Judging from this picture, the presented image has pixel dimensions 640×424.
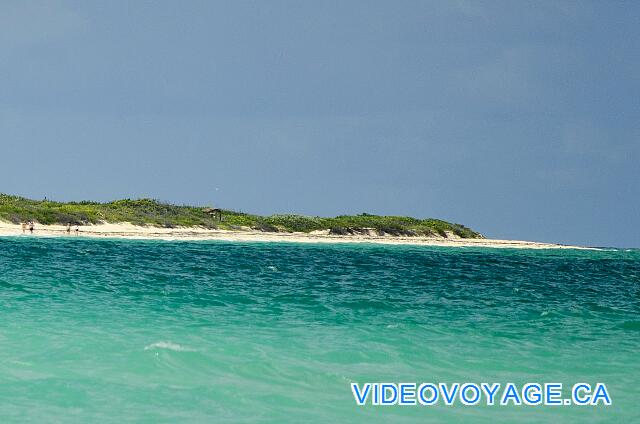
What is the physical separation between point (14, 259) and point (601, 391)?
34674 millimetres

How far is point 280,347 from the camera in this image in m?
14.8

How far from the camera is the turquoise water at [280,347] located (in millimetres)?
10383

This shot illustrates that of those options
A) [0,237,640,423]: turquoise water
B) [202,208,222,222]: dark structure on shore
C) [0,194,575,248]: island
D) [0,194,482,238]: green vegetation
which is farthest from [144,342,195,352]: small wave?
[202,208,222,222]: dark structure on shore

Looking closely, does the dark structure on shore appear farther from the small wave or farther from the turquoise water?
the small wave

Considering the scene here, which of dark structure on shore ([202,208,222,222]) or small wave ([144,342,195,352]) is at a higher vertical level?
dark structure on shore ([202,208,222,222])

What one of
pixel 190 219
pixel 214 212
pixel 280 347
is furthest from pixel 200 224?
pixel 280 347

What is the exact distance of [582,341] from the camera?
16984mm

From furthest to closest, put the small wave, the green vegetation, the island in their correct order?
the green vegetation → the island → the small wave

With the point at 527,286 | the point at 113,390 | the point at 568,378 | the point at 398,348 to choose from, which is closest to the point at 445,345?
the point at 398,348

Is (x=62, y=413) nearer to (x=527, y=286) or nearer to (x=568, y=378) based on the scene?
(x=568, y=378)

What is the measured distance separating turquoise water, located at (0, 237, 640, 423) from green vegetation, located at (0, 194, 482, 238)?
204ft

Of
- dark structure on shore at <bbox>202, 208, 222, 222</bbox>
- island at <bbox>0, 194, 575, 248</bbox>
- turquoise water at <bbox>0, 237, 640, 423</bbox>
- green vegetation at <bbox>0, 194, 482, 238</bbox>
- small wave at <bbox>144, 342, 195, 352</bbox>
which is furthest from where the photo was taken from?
dark structure on shore at <bbox>202, 208, 222, 222</bbox>

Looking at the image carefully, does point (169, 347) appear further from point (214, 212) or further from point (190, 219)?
point (214, 212)

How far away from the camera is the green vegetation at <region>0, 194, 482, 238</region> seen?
87.4 metres
